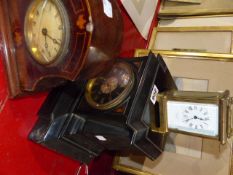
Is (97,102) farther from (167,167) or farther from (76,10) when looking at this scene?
(167,167)

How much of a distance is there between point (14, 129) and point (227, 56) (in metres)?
1.30

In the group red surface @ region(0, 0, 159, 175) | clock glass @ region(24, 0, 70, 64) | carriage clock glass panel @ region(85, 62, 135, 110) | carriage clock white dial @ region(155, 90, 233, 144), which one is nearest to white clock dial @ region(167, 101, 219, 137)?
carriage clock white dial @ region(155, 90, 233, 144)

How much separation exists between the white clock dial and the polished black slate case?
99mm

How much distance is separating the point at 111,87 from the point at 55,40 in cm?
35

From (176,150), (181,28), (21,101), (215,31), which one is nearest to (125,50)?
(181,28)

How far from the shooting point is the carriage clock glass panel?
1.26 m

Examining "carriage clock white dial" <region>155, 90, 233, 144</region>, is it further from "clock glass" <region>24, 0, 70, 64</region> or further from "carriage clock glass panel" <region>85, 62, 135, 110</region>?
"clock glass" <region>24, 0, 70, 64</region>

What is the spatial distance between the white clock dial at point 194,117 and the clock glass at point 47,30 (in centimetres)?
55

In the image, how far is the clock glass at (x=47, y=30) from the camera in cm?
106

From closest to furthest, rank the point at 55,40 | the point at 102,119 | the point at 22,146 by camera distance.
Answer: the point at 55,40, the point at 102,119, the point at 22,146

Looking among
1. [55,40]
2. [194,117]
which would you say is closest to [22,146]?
[55,40]

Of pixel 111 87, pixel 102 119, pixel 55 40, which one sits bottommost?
pixel 102 119

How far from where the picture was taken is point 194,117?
120cm

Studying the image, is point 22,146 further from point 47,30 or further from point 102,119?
point 47,30
